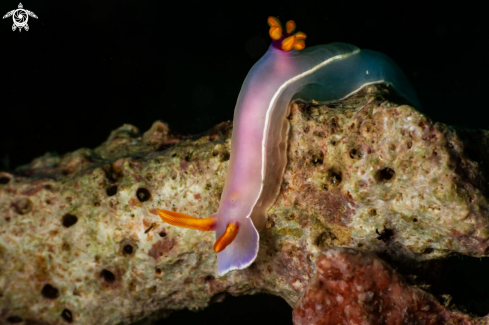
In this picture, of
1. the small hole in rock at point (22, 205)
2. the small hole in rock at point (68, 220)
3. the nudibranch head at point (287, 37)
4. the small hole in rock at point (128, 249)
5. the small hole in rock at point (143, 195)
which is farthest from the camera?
the small hole in rock at point (22, 205)

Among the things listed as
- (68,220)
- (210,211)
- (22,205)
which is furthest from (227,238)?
(22,205)

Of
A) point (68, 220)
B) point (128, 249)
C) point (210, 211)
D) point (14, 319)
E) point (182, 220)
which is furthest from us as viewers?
point (14, 319)

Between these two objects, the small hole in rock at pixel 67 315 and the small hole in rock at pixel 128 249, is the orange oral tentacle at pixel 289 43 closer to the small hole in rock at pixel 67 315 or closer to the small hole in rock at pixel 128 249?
the small hole in rock at pixel 128 249

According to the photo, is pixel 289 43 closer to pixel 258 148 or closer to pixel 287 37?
pixel 287 37

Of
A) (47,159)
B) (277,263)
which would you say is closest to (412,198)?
(277,263)

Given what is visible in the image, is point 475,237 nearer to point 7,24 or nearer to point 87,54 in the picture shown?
point 87,54

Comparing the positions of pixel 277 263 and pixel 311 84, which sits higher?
pixel 311 84

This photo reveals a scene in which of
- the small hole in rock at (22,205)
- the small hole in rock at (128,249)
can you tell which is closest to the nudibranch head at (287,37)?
the small hole in rock at (128,249)
